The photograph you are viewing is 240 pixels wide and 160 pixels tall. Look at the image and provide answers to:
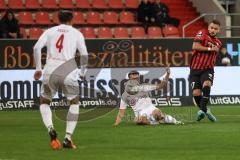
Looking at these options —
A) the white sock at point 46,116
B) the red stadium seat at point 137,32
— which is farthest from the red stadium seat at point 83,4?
the white sock at point 46,116

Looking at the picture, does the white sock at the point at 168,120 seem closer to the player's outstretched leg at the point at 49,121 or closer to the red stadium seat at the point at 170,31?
the player's outstretched leg at the point at 49,121

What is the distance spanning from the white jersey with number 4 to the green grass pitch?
1331 mm

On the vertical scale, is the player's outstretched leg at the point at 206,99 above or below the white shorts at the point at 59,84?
below

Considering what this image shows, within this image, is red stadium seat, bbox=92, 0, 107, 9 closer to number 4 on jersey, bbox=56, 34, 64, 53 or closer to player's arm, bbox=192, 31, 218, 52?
player's arm, bbox=192, 31, 218, 52

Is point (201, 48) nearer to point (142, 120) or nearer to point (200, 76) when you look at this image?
point (200, 76)

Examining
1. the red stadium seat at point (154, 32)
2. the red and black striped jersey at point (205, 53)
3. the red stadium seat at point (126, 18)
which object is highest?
the red stadium seat at point (126, 18)

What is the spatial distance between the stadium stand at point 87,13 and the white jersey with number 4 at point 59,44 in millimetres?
15885

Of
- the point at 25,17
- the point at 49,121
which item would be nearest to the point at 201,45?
the point at 49,121

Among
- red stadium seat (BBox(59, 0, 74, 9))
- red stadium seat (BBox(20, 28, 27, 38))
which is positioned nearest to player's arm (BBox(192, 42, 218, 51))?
red stadium seat (BBox(20, 28, 27, 38))

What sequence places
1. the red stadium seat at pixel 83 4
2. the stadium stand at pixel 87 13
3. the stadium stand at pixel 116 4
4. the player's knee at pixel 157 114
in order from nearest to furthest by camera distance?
the player's knee at pixel 157 114
the stadium stand at pixel 87 13
the red stadium seat at pixel 83 4
the stadium stand at pixel 116 4

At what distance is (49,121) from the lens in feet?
41.1

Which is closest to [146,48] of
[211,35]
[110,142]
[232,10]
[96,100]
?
[96,100]

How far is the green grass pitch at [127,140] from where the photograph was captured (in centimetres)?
1154

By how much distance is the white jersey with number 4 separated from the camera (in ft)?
41.3
